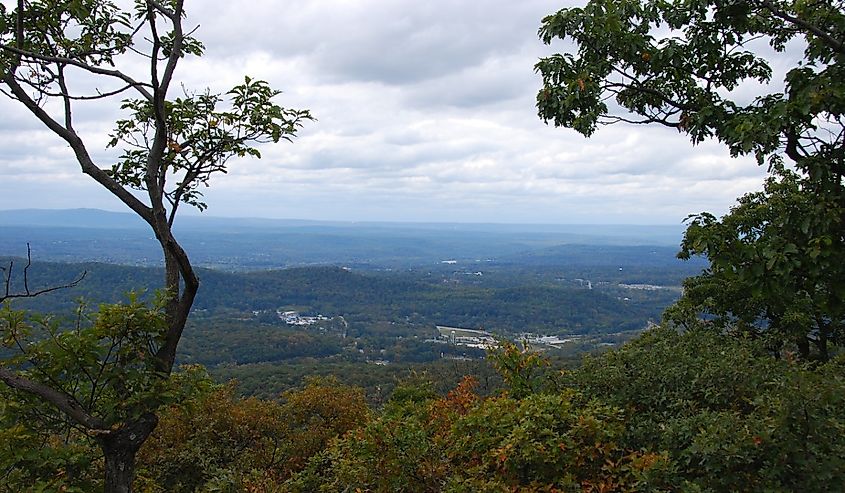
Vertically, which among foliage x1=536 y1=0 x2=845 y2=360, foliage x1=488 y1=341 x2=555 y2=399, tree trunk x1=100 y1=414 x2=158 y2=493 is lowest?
tree trunk x1=100 y1=414 x2=158 y2=493

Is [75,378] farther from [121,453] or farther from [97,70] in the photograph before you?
[97,70]

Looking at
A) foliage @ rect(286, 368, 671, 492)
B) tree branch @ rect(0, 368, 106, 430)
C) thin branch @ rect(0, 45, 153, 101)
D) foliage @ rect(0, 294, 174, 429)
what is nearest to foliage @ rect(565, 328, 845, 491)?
foliage @ rect(286, 368, 671, 492)

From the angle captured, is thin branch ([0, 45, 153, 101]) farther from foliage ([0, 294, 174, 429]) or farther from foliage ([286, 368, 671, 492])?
foliage ([286, 368, 671, 492])

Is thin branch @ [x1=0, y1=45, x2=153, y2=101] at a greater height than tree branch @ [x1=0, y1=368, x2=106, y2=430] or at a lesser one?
greater

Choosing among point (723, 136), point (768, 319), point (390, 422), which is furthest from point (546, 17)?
point (768, 319)

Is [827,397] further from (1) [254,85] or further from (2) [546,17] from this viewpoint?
(1) [254,85]

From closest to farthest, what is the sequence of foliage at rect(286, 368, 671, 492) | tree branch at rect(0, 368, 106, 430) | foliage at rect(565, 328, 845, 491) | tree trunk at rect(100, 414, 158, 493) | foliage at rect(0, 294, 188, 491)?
foliage at rect(565, 328, 845, 491) → foliage at rect(286, 368, 671, 492) → tree branch at rect(0, 368, 106, 430) → foliage at rect(0, 294, 188, 491) → tree trunk at rect(100, 414, 158, 493)

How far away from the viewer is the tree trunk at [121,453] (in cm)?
441

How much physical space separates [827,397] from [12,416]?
5908 millimetres

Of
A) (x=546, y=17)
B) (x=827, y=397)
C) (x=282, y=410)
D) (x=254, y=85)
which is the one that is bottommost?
(x=282, y=410)

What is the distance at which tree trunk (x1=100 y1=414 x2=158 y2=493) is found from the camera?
441cm

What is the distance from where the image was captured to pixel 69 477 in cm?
453

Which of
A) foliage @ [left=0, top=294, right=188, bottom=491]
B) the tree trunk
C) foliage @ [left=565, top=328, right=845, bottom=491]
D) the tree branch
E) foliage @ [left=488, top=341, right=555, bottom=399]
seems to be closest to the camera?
foliage @ [left=565, top=328, right=845, bottom=491]

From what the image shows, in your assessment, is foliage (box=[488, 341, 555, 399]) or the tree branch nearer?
the tree branch
